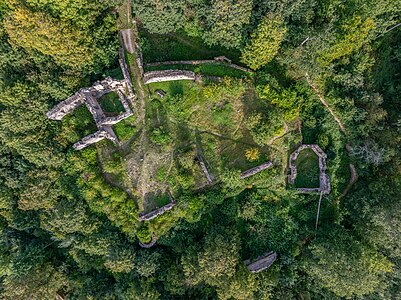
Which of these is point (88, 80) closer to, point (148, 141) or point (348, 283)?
point (148, 141)

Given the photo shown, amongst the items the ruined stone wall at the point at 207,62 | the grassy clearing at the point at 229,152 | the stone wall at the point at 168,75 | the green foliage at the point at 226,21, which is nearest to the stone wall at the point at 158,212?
the grassy clearing at the point at 229,152

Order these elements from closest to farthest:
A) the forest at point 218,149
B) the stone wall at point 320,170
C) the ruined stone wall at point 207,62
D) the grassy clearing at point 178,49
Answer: the forest at point 218,149, the ruined stone wall at point 207,62, the grassy clearing at point 178,49, the stone wall at point 320,170

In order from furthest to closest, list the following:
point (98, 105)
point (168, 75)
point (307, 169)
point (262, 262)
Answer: point (262, 262) < point (307, 169) < point (98, 105) < point (168, 75)

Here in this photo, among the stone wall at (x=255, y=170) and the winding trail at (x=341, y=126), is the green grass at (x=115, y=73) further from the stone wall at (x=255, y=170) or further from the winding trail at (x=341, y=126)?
the winding trail at (x=341, y=126)

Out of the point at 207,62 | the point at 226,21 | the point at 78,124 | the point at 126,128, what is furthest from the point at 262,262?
the point at 226,21

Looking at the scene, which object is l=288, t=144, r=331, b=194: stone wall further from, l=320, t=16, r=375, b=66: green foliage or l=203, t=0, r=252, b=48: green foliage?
l=203, t=0, r=252, b=48: green foliage

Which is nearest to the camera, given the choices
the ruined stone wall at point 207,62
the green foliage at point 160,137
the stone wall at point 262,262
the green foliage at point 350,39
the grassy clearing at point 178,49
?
the green foliage at point 350,39

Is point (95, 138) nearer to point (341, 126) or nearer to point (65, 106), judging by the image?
point (65, 106)

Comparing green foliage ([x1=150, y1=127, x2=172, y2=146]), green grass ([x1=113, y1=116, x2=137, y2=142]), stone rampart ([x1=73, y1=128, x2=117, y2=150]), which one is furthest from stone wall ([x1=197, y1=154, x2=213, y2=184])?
stone rampart ([x1=73, y1=128, x2=117, y2=150])

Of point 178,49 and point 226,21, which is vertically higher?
point 178,49
